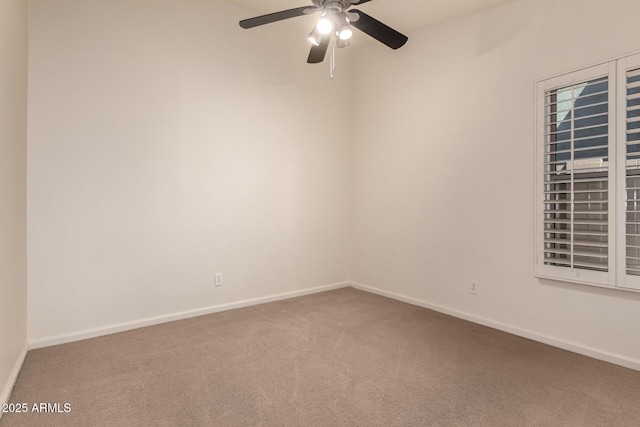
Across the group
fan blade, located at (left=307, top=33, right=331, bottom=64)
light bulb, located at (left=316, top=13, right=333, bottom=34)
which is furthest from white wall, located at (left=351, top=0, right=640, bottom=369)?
light bulb, located at (left=316, top=13, right=333, bottom=34)

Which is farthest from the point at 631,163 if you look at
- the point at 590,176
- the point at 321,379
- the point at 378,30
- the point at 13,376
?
the point at 13,376

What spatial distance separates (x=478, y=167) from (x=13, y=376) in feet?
12.2

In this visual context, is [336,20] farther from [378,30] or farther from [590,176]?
[590,176]

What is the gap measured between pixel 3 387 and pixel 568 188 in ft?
12.5

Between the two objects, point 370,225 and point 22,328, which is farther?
point 370,225

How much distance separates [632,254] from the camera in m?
2.31

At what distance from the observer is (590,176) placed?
8.18 ft

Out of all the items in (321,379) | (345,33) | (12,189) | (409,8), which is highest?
(409,8)

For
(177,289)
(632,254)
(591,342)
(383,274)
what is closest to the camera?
(632,254)

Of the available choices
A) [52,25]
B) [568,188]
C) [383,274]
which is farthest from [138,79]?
[568,188]

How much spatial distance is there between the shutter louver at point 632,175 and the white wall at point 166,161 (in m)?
2.81

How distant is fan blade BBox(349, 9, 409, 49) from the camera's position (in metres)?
2.30

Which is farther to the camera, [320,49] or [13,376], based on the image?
[320,49]

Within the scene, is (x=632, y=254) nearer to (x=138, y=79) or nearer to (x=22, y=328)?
(x=138, y=79)
